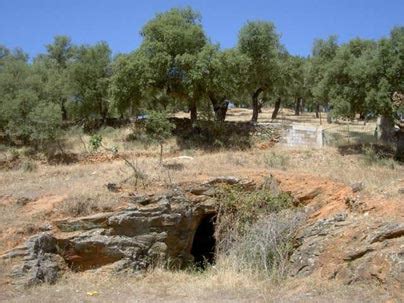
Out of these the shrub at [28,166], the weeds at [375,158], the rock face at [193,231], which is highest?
the weeds at [375,158]

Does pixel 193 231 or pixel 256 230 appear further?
pixel 193 231

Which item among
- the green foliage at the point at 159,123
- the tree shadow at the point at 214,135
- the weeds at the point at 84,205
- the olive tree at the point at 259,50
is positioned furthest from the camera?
the olive tree at the point at 259,50

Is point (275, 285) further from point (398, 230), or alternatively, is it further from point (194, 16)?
point (194, 16)

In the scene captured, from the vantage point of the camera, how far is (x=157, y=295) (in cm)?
1165

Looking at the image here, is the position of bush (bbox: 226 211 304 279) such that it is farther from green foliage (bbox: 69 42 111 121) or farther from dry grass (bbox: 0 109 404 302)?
green foliage (bbox: 69 42 111 121)

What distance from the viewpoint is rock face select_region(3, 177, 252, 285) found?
1323cm

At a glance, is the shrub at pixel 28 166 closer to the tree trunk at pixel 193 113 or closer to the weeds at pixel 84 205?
the weeds at pixel 84 205

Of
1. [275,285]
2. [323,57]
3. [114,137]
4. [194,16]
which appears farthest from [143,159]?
[323,57]

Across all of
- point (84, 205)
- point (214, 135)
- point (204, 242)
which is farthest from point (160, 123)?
point (84, 205)

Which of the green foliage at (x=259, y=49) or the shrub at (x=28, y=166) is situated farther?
the green foliage at (x=259, y=49)

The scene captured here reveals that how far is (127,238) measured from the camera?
A: 599 inches

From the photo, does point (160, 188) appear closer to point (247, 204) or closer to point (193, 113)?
point (247, 204)

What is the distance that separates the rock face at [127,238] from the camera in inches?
521

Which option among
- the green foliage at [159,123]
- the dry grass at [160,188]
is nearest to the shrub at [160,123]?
the green foliage at [159,123]
